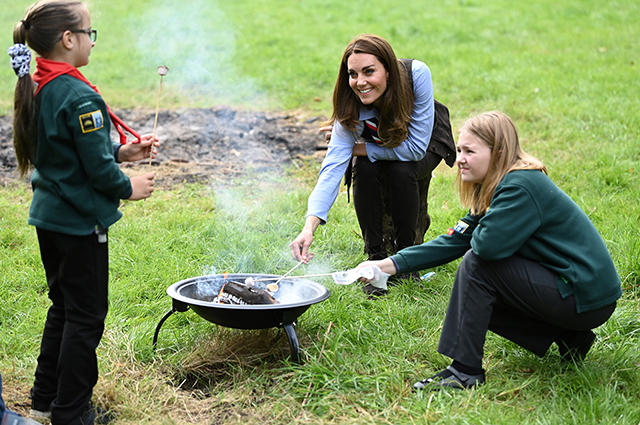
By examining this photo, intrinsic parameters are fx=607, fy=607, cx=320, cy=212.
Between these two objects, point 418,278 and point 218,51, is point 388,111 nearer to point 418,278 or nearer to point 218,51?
point 418,278

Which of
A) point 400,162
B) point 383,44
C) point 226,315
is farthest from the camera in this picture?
point 400,162

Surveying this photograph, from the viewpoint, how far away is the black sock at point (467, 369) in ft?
8.61

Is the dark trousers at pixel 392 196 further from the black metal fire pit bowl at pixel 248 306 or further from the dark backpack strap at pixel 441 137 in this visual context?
the black metal fire pit bowl at pixel 248 306

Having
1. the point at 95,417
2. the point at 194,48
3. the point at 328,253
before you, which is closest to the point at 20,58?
the point at 95,417

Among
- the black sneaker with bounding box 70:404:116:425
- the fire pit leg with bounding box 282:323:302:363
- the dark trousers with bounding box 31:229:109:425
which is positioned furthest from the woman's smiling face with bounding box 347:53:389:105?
the black sneaker with bounding box 70:404:116:425

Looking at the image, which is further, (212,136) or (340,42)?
(340,42)

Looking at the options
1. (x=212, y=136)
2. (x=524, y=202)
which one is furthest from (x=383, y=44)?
(x=212, y=136)

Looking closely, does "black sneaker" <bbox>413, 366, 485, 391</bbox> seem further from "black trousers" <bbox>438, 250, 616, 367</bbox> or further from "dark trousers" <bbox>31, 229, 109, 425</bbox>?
"dark trousers" <bbox>31, 229, 109, 425</bbox>

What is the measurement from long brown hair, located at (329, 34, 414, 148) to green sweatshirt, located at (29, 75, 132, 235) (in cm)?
167

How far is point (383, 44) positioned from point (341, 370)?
1.87 m

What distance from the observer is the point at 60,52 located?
237 centimetres

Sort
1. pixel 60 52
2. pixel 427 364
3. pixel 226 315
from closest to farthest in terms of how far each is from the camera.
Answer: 1. pixel 60 52
2. pixel 226 315
3. pixel 427 364

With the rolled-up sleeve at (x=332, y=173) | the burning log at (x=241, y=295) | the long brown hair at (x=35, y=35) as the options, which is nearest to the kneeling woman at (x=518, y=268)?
the burning log at (x=241, y=295)

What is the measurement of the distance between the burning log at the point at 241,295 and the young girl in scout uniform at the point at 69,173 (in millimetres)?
605
